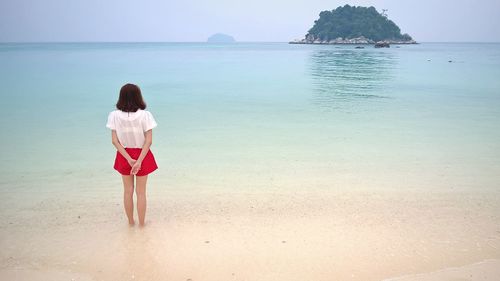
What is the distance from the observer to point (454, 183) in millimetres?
6113

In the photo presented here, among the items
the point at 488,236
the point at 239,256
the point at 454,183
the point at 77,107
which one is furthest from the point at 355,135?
the point at 77,107

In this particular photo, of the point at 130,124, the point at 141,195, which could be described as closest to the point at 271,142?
the point at 141,195

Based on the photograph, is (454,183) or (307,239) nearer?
(307,239)

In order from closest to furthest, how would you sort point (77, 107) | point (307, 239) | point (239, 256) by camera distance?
point (239, 256) → point (307, 239) → point (77, 107)

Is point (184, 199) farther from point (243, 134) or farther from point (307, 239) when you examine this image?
point (243, 134)

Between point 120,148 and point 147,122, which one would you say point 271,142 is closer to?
point 147,122

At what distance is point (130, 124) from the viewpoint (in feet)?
12.9

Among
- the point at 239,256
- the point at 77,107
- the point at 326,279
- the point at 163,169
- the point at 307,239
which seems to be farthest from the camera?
the point at 77,107

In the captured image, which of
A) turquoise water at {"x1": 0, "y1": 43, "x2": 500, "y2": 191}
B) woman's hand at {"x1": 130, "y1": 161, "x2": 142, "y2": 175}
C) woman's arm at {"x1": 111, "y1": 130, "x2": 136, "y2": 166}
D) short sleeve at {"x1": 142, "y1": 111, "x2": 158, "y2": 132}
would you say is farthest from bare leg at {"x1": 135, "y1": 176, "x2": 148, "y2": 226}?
turquoise water at {"x1": 0, "y1": 43, "x2": 500, "y2": 191}

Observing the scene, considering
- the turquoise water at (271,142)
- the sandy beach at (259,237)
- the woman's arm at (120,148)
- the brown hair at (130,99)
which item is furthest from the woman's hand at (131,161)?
the turquoise water at (271,142)

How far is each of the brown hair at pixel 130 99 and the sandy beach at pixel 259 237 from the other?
1546 millimetres

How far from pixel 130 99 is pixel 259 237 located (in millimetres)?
2152

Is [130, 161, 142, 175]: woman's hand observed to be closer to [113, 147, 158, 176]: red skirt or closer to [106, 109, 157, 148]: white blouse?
[113, 147, 158, 176]: red skirt

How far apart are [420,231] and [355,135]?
18.0 feet
